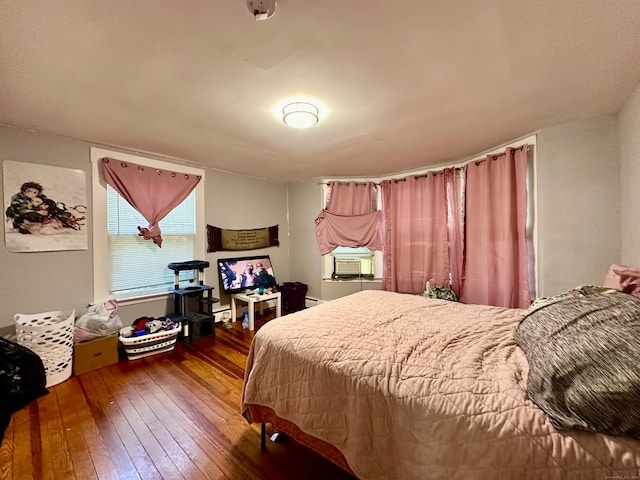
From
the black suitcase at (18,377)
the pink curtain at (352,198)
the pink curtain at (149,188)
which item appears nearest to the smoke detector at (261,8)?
the pink curtain at (149,188)

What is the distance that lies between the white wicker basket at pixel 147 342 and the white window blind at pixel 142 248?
545mm

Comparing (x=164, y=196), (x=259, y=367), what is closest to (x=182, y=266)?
(x=164, y=196)

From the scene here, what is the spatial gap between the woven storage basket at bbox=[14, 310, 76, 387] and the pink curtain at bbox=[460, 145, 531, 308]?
13.9ft

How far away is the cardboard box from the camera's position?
2439mm

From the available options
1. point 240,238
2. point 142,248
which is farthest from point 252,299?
point 142,248

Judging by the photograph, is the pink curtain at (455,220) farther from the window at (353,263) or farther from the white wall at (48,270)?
the white wall at (48,270)

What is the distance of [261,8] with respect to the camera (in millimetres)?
1124

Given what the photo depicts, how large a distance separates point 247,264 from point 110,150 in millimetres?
2243

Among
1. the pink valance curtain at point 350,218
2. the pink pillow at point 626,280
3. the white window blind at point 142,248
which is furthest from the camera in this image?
the pink valance curtain at point 350,218

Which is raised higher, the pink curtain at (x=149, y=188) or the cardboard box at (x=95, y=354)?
the pink curtain at (x=149, y=188)

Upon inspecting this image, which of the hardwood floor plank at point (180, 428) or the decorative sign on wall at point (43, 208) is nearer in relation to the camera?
the hardwood floor plank at point (180, 428)

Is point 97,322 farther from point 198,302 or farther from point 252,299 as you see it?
point 252,299

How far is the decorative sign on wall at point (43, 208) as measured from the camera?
93.0 inches

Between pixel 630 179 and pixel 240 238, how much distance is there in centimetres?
431
